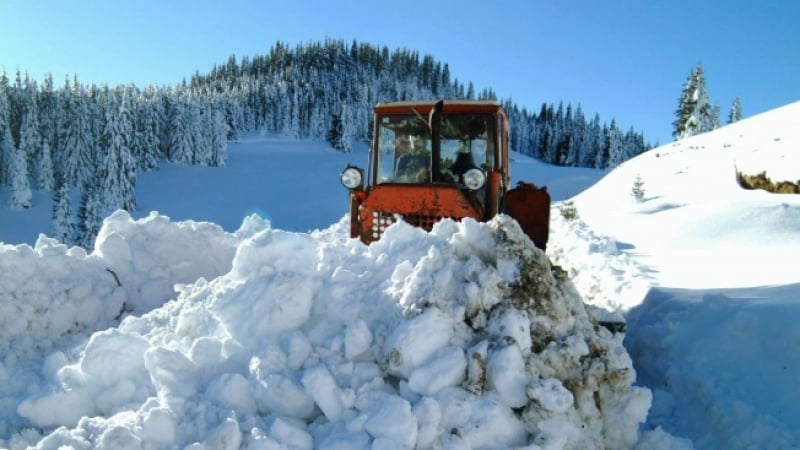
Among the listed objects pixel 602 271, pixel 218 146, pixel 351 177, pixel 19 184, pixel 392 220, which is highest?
pixel 218 146

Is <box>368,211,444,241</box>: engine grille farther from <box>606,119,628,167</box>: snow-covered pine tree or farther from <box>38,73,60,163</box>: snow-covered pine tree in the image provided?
<box>606,119,628,167</box>: snow-covered pine tree

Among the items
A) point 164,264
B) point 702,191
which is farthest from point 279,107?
point 164,264

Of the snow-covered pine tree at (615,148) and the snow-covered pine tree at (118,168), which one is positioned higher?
the snow-covered pine tree at (615,148)

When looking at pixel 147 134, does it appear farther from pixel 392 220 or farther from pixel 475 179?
pixel 475 179

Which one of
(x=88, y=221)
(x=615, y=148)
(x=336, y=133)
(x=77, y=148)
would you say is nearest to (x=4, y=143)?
(x=77, y=148)

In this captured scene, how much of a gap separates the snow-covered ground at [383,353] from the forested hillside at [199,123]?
14.8 feet

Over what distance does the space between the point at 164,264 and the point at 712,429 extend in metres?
5.52

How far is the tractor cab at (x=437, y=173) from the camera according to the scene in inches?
227

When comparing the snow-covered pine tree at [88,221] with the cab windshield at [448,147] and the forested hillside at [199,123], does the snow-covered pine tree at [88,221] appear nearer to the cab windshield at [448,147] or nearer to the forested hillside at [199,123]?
the forested hillside at [199,123]

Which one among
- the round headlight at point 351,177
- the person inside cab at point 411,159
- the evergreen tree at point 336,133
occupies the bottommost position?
the round headlight at point 351,177

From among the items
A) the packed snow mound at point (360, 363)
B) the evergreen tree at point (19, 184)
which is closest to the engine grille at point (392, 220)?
the packed snow mound at point (360, 363)

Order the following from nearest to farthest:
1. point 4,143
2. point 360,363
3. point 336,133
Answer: point 360,363 → point 4,143 → point 336,133

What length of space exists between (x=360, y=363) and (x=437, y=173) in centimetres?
305

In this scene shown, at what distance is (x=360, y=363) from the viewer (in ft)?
11.0
